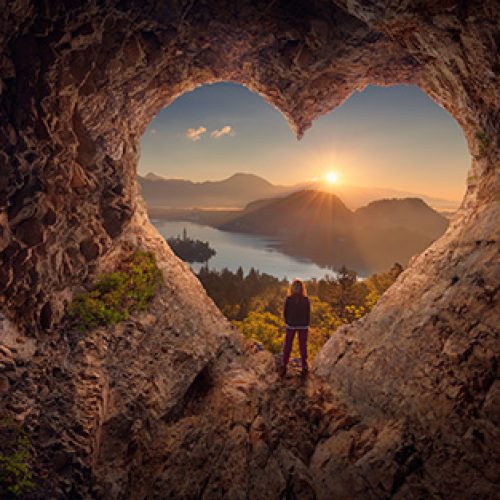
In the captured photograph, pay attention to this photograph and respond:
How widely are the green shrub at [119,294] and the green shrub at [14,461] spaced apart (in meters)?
2.38

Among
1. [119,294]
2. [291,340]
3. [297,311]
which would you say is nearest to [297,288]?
[297,311]

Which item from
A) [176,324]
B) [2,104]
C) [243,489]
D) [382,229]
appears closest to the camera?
[2,104]

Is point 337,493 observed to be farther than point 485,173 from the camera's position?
No

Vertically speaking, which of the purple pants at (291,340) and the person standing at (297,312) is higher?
the person standing at (297,312)

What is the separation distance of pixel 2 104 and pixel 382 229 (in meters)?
206

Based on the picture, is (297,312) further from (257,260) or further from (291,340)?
(257,260)

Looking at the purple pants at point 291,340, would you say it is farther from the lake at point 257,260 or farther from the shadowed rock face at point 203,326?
the lake at point 257,260

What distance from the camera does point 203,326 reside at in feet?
32.5

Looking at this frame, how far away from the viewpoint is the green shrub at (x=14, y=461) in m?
4.81

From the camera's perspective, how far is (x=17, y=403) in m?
5.54

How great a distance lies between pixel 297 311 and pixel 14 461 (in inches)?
257

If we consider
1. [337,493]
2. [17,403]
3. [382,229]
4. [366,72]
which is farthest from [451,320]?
[382,229]

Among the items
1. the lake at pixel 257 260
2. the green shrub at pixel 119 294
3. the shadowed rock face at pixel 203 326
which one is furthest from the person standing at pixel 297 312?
the lake at pixel 257 260

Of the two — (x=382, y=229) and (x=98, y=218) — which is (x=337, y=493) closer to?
(x=98, y=218)
